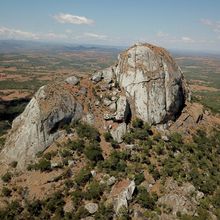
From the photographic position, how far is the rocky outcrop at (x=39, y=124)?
54.9m

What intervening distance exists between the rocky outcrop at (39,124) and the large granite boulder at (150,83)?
11661 millimetres

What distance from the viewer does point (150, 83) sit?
208ft

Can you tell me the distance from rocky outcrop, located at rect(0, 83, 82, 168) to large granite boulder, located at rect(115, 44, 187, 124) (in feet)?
38.3

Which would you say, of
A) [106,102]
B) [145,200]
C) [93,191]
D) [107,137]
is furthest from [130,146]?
[93,191]

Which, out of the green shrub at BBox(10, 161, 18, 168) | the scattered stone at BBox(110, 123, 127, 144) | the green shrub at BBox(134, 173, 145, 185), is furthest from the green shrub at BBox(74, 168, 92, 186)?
the green shrub at BBox(10, 161, 18, 168)

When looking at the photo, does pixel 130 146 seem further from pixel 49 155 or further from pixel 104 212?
pixel 104 212

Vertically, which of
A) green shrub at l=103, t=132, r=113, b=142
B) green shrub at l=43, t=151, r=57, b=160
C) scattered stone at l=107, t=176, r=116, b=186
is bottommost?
scattered stone at l=107, t=176, r=116, b=186

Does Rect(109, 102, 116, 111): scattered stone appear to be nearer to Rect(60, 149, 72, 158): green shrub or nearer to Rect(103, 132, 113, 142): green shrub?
Rect(103, 132, 113, 142): green shrub

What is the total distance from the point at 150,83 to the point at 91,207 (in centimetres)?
2678

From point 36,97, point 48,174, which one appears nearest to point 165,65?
point 36,97

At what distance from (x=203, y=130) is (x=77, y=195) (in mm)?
30552

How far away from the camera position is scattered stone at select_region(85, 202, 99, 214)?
46553mm

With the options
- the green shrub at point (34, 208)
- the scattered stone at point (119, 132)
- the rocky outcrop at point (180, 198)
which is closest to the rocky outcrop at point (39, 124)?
the scattered stone at point (119, 132)

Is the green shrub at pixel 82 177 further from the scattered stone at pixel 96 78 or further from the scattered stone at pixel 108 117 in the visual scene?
the scattered stone at pixel 96 78
